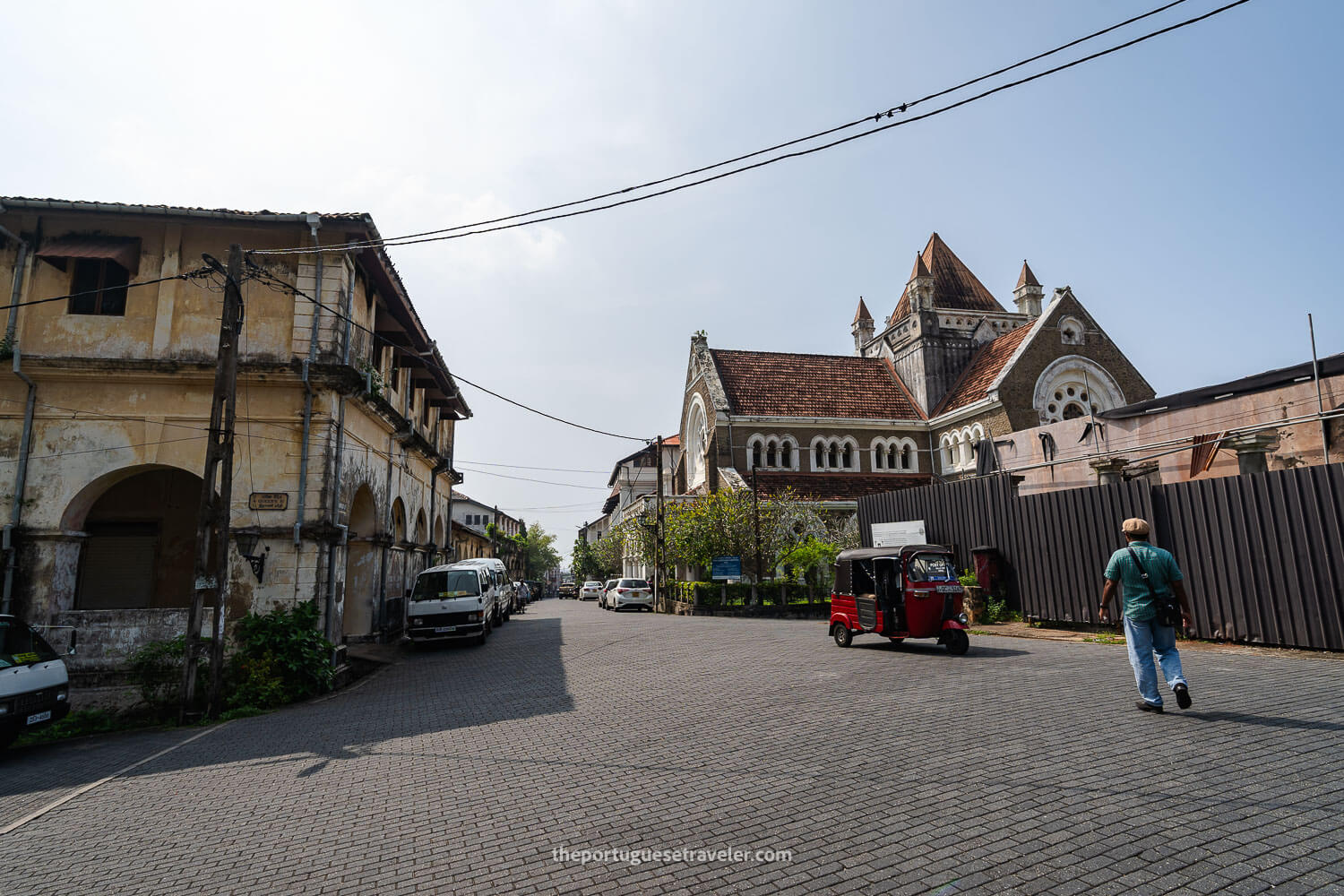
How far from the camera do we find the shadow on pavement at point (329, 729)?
7430mm

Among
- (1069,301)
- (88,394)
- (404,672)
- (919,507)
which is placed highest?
(1069,301)

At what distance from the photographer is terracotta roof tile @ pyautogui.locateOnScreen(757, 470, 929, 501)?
31.8 m

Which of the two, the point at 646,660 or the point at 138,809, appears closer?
the point at 138,809

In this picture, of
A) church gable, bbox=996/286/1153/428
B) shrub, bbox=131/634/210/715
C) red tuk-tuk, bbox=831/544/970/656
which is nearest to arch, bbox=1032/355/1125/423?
church gable, bbox=996/286/1153/428

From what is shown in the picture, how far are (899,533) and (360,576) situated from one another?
1494 centimetres

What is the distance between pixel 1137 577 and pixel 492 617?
18790 mm

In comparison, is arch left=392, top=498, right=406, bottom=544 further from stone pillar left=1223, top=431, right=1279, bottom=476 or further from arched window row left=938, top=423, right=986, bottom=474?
arched window row left=938, top=423, right=986, bottom=474

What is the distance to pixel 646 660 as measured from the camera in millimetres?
12789

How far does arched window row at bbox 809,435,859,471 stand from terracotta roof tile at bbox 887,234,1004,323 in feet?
33.6

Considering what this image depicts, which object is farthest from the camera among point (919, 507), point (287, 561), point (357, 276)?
point (919, 507)

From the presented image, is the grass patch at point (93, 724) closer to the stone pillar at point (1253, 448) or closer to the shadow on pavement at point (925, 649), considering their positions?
the shadow on pavement at point (925, 649)

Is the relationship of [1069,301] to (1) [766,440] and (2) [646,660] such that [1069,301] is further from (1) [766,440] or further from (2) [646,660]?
(2) [646,660]

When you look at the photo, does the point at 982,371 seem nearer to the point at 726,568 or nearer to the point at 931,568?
the point at 726,568

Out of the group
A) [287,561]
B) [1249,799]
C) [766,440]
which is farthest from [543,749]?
[766,440]
